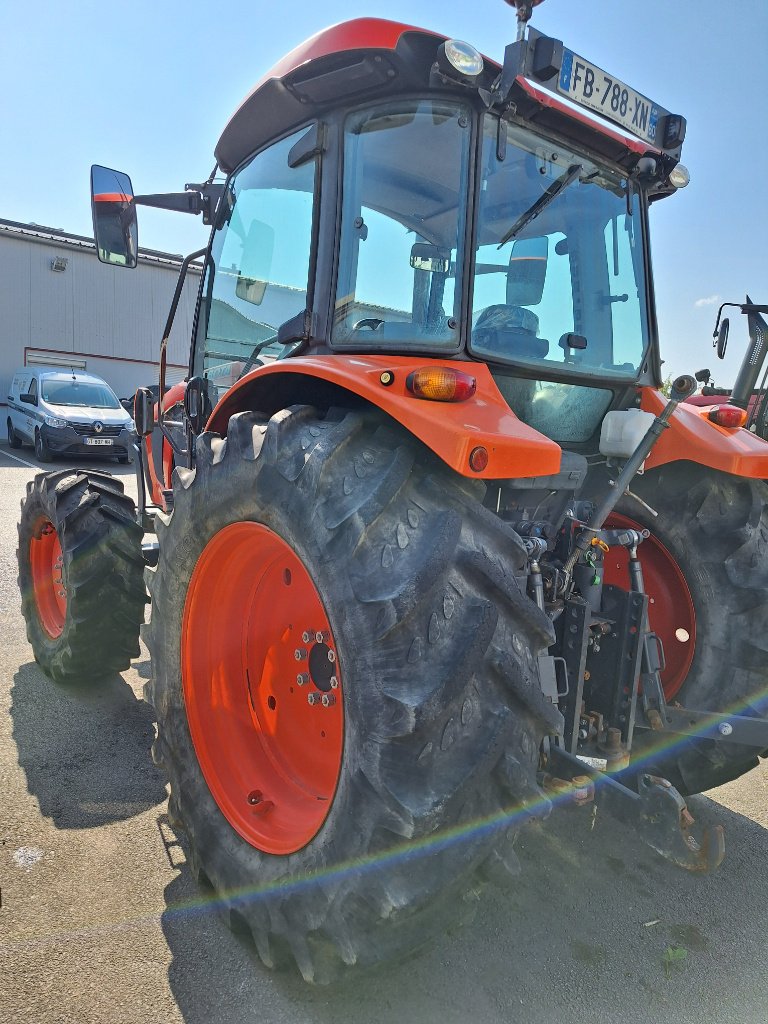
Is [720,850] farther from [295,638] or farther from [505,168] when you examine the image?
[505,168]

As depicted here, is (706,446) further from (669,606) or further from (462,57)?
(462,57)

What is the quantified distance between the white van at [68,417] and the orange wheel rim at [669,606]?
11006 mm

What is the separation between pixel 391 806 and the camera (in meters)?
1.47

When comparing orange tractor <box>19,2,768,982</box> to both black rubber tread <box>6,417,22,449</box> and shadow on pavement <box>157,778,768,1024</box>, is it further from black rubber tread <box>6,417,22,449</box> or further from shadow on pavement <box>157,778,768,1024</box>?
black rubber tread <box>6,417,22,449</box>

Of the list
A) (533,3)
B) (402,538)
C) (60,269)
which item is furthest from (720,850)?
(60,269)

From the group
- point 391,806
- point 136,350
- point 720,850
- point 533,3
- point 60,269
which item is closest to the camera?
point 391,806

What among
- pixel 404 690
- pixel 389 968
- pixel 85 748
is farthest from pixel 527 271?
pixel 85 748

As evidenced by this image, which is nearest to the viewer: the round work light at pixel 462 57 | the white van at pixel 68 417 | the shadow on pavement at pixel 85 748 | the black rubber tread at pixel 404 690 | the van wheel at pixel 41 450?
the black rubber tread at pixel 404 690

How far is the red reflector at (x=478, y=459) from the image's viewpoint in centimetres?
155

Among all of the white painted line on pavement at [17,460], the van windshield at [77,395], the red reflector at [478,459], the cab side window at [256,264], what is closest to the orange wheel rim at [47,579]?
the cab side window at [256,264]

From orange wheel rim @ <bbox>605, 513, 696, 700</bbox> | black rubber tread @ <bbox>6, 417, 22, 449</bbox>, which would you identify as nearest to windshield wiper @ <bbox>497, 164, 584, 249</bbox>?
orange wheel rim @ <bbox>605, 513, 696, 700</bbox>

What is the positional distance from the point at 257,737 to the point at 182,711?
0.27 meters

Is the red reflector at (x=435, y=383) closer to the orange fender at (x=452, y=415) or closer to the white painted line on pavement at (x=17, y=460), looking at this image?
the orange fender at (x=452, y=415)

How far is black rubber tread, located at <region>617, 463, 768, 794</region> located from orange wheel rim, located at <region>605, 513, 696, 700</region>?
0.04 m
